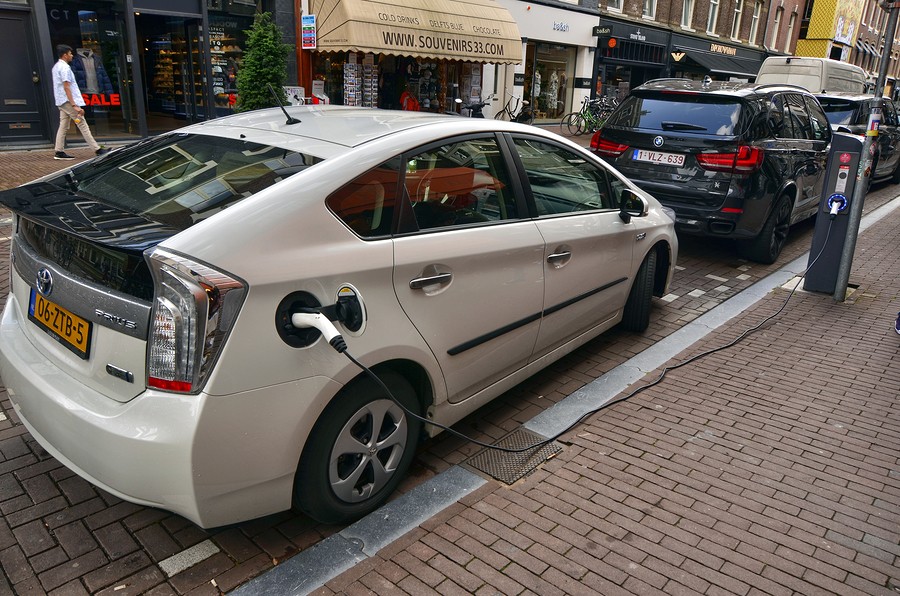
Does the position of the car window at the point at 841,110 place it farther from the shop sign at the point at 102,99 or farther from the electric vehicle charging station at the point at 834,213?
the shop sign at the point at 102,99

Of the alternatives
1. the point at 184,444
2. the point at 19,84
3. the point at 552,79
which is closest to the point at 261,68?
the point at 19,84

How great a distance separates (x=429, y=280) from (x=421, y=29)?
1331 centimetres

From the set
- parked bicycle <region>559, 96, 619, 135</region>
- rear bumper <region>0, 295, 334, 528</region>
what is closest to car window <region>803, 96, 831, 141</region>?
rear bumper <region>0, 295, 334, 528</region>

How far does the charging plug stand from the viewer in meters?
2.38

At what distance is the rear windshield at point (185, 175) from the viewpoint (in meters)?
2.55

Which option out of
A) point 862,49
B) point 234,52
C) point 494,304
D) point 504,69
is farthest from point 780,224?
point 862,49

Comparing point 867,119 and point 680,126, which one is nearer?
point 680,126

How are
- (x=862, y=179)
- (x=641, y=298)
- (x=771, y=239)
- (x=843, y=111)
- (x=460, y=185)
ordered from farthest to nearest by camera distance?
(x=843, y=111) < (x=771, y=239) < (x=862, y=179) < (x=641, y=298) < (x=460, y=185)

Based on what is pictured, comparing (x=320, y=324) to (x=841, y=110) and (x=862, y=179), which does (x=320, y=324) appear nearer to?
(x=862, y=179)

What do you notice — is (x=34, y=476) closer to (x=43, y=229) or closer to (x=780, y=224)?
(x=43, y=229)

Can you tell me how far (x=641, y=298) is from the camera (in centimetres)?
502

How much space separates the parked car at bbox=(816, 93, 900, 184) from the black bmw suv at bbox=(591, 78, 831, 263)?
4457 millimetres

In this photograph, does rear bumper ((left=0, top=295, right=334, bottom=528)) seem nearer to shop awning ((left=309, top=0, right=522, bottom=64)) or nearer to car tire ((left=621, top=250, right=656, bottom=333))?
car tire ((left=621, top=250, right=656, bottom=333))

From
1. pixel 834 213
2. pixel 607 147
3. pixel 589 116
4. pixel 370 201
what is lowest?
pixel 834 213
